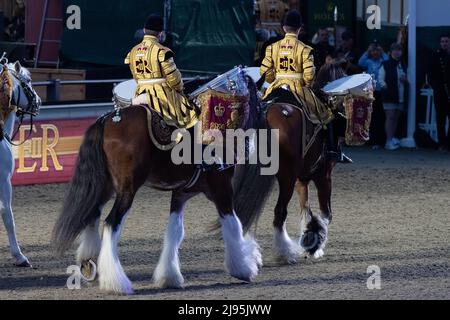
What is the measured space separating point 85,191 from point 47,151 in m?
6.38

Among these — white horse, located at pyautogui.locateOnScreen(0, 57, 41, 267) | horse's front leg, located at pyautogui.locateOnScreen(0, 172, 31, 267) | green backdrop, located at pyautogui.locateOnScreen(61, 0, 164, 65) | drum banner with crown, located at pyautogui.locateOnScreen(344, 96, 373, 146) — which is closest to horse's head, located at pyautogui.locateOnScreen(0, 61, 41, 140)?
white horse, located at pyautogui.locateOnScreen(0, 57, 41, 267)

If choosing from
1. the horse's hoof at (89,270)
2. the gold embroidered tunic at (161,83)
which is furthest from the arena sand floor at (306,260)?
the gold embroidered tunic at (161,83)

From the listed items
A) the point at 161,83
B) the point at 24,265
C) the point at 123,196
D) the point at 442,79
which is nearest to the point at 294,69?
the point at 161,83

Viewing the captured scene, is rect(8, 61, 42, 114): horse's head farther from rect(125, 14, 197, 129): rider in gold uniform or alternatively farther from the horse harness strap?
the horse harness strap

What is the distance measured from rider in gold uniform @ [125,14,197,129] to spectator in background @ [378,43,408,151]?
10085 mm

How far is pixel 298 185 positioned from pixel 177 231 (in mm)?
2333

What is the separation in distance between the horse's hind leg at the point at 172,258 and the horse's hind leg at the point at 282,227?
1.33 meters

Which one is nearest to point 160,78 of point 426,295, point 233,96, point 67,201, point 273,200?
point 233,96

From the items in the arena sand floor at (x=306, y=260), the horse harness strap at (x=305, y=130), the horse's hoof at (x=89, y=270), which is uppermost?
the horse harness strap at (x=305, y=130)

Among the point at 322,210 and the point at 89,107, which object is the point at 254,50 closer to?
the point at 89,107

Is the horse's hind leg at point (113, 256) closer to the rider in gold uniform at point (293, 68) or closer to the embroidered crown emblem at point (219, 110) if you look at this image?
the embroidered crown emblem at point (219, 110)

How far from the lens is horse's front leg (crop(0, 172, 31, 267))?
415 inches

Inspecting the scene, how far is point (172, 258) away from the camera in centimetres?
959

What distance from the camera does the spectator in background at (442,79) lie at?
1923cm
